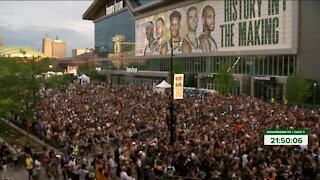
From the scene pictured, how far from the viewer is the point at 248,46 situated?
200 feet

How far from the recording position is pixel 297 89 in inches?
1796

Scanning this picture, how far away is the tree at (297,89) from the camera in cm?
4532

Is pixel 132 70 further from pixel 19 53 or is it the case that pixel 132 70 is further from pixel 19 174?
pixel 19 174

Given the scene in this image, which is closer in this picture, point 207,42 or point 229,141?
point 229,141

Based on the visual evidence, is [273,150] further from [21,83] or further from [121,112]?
[21,83]

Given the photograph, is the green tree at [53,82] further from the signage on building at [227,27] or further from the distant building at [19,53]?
the signage on building at [227,27]

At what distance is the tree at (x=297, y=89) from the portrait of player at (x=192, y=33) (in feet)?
94.5

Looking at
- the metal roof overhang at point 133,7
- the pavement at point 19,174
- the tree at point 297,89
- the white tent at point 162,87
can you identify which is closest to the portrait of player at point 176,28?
the metal roof overhang at point 133,7

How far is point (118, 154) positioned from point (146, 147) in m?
1.21

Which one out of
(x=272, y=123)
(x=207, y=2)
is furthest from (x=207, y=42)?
(x=272, y=123)

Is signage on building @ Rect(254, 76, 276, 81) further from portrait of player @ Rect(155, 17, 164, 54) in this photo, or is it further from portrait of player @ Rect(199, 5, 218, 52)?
portrait of player @ Rect(155, 17, 164, 54)

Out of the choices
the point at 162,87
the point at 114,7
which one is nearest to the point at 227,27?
the point at 162,87

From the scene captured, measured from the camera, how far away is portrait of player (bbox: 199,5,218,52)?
69188 mm
